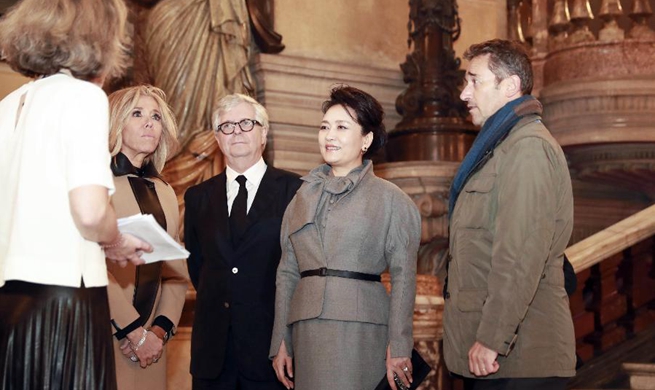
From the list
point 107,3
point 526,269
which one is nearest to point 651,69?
point 526,269

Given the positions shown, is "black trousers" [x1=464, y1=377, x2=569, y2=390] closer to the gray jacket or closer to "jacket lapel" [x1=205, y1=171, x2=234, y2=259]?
the gray jacket

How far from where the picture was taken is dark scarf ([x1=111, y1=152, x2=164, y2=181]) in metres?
3.60

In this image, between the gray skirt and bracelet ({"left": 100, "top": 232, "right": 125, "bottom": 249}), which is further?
the gray skirt

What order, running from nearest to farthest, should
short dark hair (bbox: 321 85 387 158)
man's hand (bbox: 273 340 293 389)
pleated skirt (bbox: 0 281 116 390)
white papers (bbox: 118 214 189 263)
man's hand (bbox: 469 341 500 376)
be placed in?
1. pleated skirt (bbox: 0 281 116 390)
2. white papers (bbox: 118 214 189 263)
3. man's hand (bbox: 469 341 500 376)
4. man's hand (bbox: 273 340 293 389)
5. short dark hair (bbox: 321 85 387 158)

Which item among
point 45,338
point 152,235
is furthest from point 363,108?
point 45,338

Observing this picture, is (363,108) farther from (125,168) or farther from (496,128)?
(125,168)

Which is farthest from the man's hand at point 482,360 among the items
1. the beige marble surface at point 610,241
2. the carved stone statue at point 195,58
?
the carved stone statue at point 195,58

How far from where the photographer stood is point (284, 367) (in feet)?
11.8

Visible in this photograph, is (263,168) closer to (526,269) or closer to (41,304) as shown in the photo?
(526,269)

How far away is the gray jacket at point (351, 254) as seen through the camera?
11.3ft

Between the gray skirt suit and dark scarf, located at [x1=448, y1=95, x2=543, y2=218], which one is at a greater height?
dark scarf, located at [x1=448, y1=95, x2=543, y2=218]

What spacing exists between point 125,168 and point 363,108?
849 mm

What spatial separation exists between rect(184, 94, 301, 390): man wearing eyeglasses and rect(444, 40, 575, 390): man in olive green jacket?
2.62 feet

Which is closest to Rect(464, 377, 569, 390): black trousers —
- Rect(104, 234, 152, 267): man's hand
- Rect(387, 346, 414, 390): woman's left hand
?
Rect(387, 346, 414, 390): woman's left hand
